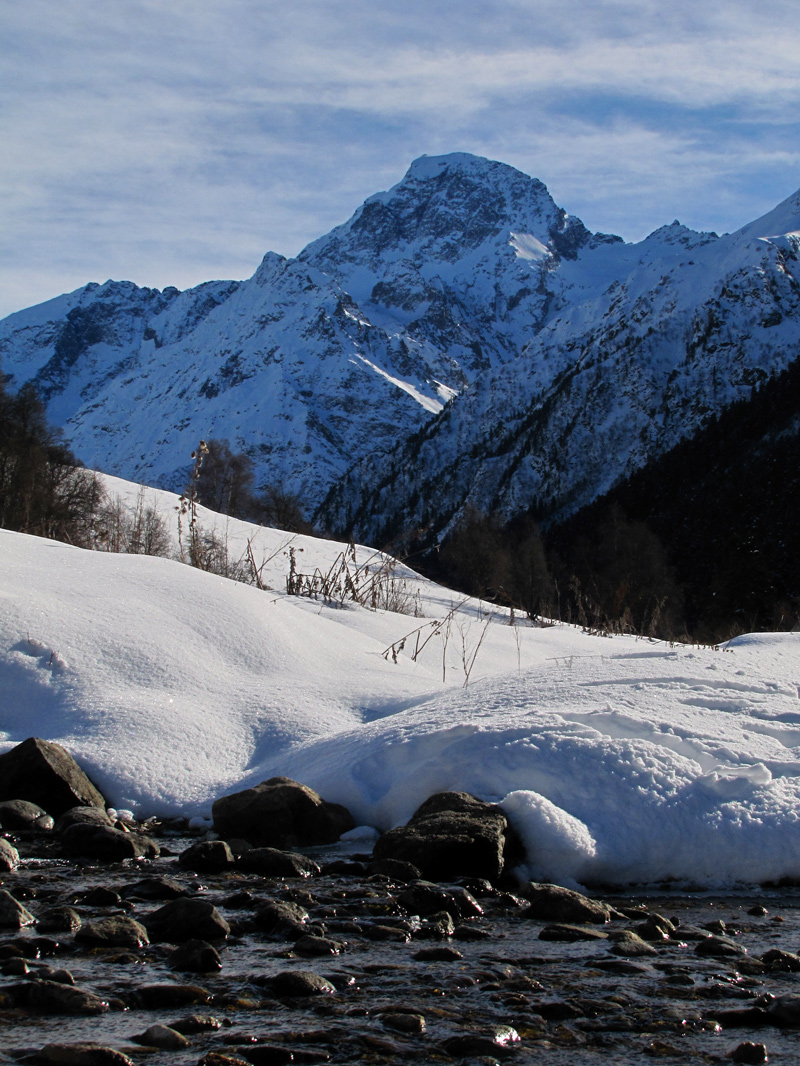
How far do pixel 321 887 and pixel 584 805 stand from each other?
1109mm

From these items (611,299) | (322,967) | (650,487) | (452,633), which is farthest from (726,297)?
(322,967)

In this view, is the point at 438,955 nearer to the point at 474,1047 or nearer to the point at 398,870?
the point at 474,1047

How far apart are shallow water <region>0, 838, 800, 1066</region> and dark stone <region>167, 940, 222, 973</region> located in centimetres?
3

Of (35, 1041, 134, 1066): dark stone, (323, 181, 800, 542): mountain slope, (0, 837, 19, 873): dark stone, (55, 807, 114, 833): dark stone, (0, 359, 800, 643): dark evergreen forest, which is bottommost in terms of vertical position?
(35, 1041, 134, 1066): dark stone

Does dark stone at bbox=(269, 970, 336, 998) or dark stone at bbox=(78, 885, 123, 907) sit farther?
dark stone at bbox=(78, 885, 123, 907)

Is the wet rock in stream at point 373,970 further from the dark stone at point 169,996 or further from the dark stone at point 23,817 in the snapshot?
the dark stone at point 23,817

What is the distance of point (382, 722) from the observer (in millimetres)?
4750

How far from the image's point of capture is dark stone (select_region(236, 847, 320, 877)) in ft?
11.6

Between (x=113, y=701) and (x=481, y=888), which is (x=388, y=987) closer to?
(x=481, y=888)

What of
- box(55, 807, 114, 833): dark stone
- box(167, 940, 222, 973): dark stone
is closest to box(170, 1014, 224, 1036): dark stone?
box(167, 940, 222, 973): dark stone

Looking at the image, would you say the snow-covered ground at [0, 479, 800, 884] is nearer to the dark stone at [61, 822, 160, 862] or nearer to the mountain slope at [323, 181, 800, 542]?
the dark stone at [61, 822, 160, 862]

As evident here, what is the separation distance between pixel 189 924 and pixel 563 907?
1241mm

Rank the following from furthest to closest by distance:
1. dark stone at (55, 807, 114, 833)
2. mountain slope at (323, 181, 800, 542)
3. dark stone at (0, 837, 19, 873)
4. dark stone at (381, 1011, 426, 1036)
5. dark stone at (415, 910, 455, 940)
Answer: mountain slope at (323, 181, 800, 542)
dark stone at (55, 807, 114, 833)
dark stone at (0, 837, 19, 873)
dark stone at (415, 910, 455, 940)
dark stone at (381, 1011, 426, 1036)

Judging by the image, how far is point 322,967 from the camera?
2.60 meters
